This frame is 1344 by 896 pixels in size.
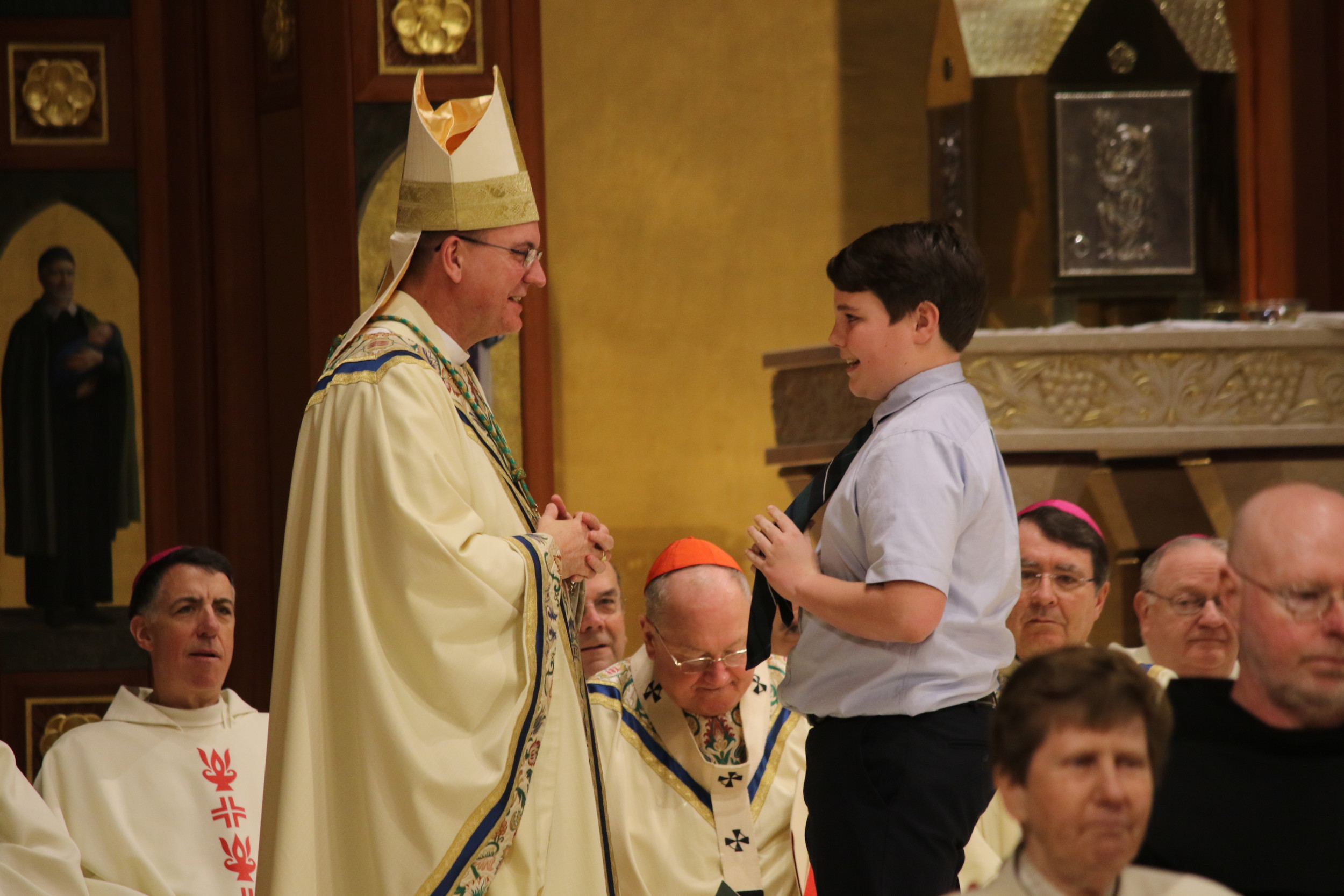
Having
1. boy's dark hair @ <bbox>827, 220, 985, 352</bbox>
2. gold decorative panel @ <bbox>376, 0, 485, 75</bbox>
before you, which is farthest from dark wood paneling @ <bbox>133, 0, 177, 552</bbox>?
boy's dark hair @ <bbox>827, 220, 985, 352</bbox>

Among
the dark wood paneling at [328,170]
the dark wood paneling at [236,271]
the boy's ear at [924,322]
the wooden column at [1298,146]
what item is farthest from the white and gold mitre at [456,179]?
the wooden column at [1298,146]

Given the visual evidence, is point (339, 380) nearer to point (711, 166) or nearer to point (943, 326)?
point (943, 326)

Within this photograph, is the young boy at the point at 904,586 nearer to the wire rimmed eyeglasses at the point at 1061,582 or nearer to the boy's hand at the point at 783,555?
the boy's hand at the point at 783,555

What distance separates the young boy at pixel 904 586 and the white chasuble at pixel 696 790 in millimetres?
1200

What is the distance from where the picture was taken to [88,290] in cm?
679

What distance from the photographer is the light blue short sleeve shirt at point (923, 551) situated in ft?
9.10

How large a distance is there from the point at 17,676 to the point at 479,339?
3.87 m

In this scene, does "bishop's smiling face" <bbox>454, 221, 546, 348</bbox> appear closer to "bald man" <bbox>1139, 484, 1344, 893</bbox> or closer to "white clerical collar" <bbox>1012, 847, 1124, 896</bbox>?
"bald man" <bbox>1139, 484, 1344, 893</bbox>

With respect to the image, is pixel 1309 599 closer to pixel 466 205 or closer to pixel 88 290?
pixel 466 205

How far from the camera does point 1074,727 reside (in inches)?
78.5

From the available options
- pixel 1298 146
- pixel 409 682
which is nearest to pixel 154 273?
pixel 409 682

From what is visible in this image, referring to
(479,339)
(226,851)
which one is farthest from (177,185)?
(479,339)

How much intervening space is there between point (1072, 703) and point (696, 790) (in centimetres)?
231

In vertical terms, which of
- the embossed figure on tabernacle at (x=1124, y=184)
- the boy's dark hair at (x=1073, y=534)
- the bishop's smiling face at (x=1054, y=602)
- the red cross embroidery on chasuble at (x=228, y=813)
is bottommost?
the red cross embroidery on chasuble at (x=228, y=813)
